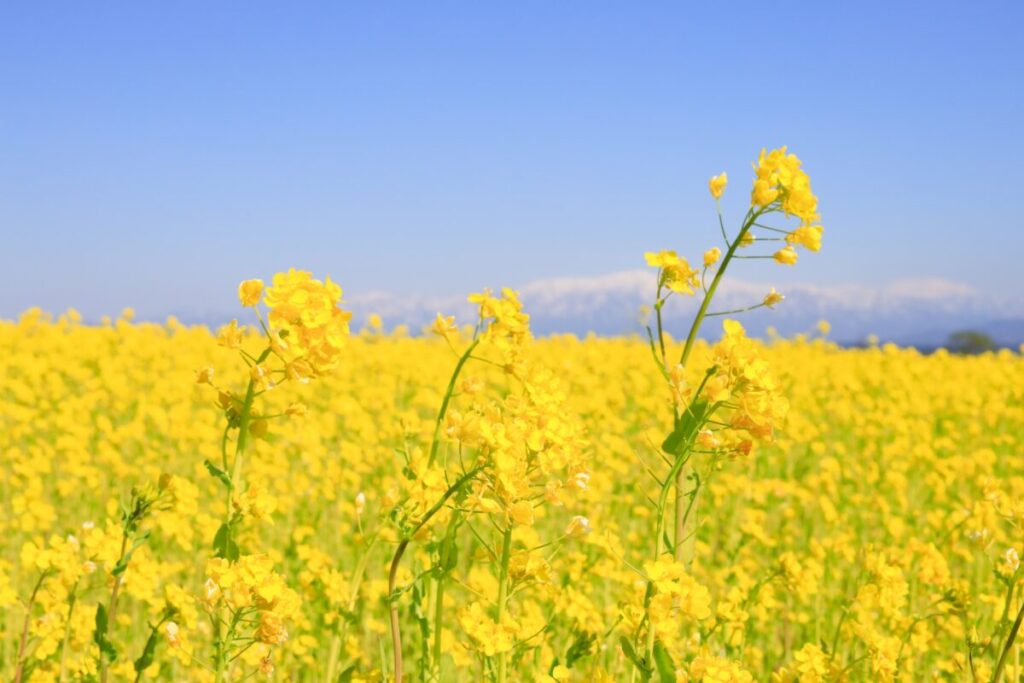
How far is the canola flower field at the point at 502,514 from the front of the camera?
5.95 ft

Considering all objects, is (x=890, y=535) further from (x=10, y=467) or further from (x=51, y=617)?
(x=10, y=467)

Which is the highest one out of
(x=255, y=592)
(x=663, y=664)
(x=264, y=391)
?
(x=264, y=391)

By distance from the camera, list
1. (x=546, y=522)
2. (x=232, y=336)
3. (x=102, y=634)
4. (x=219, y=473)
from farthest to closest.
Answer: (x=546, y=522), (x=102, y=634), (x=232, y=336), (x=219, y=473)

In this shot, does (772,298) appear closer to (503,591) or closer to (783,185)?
(783,185)

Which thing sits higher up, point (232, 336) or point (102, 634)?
point (232, 336)

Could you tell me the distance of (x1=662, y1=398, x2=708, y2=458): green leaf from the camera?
5.65 feet

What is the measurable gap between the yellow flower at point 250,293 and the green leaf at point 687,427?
90 centimetres

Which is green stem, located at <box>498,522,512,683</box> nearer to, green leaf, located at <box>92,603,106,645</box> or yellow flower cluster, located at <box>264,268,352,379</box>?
yellow flower cluster, located at <box>264,268,352,379</box>

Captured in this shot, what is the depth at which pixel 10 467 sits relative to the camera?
7.18 meters

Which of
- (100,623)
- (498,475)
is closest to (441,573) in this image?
(498,475)

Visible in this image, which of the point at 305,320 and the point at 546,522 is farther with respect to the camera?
the point at 546,522

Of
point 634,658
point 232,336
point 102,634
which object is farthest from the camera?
point 102,634

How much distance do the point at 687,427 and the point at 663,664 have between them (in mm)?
469

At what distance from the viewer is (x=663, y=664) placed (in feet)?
5.63
